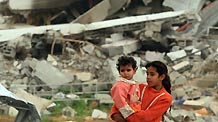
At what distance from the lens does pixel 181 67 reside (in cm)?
1125

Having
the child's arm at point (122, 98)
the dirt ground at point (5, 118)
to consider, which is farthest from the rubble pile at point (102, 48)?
the child's arm at point (122, 98)

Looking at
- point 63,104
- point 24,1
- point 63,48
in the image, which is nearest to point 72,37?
point 63,48

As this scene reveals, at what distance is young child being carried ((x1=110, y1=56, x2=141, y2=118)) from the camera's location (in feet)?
13.3

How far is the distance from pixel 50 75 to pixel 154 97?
6.73 meters

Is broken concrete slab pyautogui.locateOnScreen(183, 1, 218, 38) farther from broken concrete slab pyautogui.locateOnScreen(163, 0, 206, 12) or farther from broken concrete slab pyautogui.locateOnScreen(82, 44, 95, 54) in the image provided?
broken concrete slab pyautogui.locateOnScreen(82, 44, 95, 54)

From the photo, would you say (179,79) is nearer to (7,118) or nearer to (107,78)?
(107,78)

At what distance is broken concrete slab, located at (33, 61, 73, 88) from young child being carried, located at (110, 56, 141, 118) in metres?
5.99

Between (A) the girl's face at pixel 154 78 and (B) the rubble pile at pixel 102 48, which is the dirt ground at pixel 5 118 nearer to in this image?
(B) the rubble pile at pixel 102 48

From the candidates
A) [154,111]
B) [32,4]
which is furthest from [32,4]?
[154,111]

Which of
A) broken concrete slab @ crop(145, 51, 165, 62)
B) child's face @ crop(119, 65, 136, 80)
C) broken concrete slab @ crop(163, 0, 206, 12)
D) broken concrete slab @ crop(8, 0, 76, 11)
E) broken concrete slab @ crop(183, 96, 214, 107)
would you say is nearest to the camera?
child's face @ crop(119, 65, 136, 80)

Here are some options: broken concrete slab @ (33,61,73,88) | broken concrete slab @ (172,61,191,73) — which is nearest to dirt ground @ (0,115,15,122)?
broken concrete slab @ (33,61,73,88)

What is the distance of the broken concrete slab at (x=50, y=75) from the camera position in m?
10.3

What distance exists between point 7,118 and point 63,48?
473 cm

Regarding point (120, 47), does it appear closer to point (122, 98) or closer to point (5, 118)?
point (5, 118)
